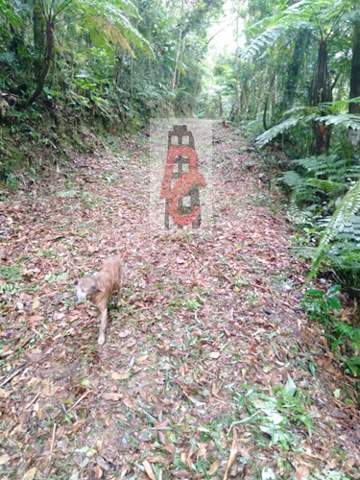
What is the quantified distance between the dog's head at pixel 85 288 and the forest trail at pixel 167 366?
412mm

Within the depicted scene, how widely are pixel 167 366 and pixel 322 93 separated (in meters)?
5.33

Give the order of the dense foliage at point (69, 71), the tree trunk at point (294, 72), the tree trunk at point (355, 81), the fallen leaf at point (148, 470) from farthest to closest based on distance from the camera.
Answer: the tree trunk at point (294, 72), the tree trunk at point (355, 81), the dense foliage at point (69, 71), the fallen leaf at point (148, 470)

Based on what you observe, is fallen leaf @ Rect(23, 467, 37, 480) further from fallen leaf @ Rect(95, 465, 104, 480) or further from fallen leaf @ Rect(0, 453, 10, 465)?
fallen leaf @ Rect(95, 465, 104, 480)

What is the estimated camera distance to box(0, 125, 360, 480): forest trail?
5.46 feet

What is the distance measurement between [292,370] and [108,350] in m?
1.38

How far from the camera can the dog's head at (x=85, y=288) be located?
2.15m

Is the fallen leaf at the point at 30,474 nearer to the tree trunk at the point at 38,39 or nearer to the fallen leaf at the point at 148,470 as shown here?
the fallen leaf at the point at 148,470

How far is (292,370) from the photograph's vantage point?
218cm

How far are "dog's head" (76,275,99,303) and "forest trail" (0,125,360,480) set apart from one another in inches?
16.2

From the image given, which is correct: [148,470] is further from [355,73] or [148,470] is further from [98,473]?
[355,73]

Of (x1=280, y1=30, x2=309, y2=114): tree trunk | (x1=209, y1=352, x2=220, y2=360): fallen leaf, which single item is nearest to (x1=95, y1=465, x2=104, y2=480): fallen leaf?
(x1=209, y1=352, x2=220, y2=360): fallen leaf

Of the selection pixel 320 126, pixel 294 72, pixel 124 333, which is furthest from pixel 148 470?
pixel 294 72

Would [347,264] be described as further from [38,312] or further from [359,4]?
[359,4]

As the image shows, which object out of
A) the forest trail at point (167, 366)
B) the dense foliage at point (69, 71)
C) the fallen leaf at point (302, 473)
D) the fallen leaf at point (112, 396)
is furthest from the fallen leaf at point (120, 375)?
the dense foliage at point (69, 71)
